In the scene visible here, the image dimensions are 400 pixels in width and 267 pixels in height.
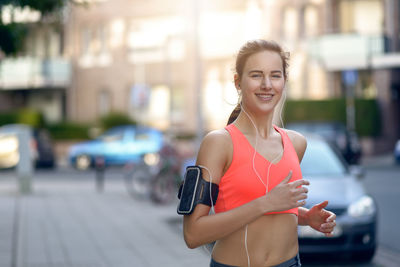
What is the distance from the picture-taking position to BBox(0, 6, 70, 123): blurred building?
4344 cm

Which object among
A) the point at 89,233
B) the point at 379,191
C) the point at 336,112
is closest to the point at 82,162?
the point at 336,112

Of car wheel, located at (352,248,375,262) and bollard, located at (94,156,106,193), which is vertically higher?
car wheel, located at (352,248,375,262)

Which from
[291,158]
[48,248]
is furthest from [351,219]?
[291,158]

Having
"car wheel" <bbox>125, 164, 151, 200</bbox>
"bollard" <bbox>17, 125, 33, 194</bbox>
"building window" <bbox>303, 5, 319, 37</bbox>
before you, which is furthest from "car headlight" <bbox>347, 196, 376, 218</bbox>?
"building window" <bbox>303, 5, 319, 37</bbox>

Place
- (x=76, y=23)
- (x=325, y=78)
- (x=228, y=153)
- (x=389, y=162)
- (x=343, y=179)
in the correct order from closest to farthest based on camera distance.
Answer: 1. (x=228, y=153)
2. (x=343, y=179)
3. (x=389, y=162)
4. (x=325, y=78)
5. (x=76, y=23)

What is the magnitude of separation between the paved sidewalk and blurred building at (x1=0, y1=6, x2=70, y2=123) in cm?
2702

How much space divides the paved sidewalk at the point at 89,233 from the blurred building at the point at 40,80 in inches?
1064

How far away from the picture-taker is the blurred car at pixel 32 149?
90.7 ft

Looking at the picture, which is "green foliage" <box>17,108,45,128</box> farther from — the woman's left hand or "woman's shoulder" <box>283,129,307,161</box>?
the woman's left hand

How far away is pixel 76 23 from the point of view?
4425 centimetres

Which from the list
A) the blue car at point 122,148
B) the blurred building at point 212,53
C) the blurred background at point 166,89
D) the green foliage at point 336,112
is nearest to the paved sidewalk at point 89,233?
the blurred background at point 166,89

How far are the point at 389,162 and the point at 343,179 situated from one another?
2042cm

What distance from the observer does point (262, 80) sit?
9.46 feet

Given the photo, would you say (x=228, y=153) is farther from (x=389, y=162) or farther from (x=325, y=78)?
(x=325, y=78)
